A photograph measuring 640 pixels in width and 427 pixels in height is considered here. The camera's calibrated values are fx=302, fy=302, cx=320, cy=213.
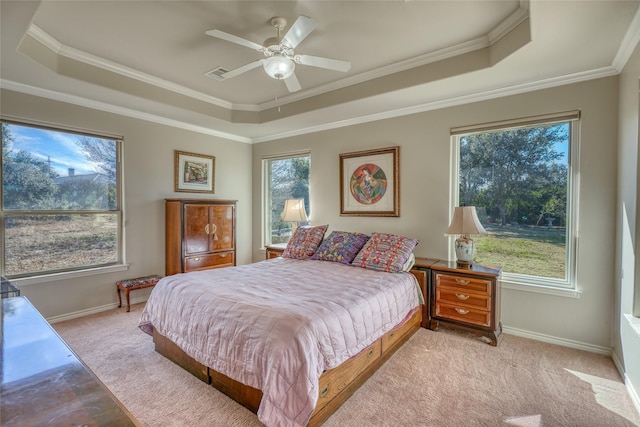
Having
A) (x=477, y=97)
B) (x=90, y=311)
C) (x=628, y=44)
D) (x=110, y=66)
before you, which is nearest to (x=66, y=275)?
(x=90, y=311)

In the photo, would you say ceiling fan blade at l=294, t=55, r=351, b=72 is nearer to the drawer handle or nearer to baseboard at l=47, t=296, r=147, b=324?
the drawer handle

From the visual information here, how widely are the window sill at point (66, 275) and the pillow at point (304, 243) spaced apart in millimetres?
2153

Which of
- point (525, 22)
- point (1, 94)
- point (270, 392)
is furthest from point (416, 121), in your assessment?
point (1, 94)

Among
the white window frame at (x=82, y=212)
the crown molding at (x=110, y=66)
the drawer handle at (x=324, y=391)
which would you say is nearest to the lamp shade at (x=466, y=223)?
the drawer handle at (x=324, y=391)

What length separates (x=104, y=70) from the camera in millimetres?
3125

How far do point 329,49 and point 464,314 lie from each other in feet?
9.43

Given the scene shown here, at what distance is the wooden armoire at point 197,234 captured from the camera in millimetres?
4105

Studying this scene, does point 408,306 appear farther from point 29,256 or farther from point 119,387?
point 29,256

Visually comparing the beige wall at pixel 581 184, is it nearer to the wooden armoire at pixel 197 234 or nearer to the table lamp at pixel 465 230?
the table lamp at pixel 465 230

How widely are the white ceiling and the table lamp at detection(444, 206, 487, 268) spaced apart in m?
1.30


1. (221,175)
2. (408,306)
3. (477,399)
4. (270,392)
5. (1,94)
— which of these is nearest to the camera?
(270,392)

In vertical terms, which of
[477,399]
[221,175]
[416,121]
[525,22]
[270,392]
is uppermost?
[525,22]

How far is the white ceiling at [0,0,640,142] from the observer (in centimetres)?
220

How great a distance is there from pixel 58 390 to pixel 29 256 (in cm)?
355
